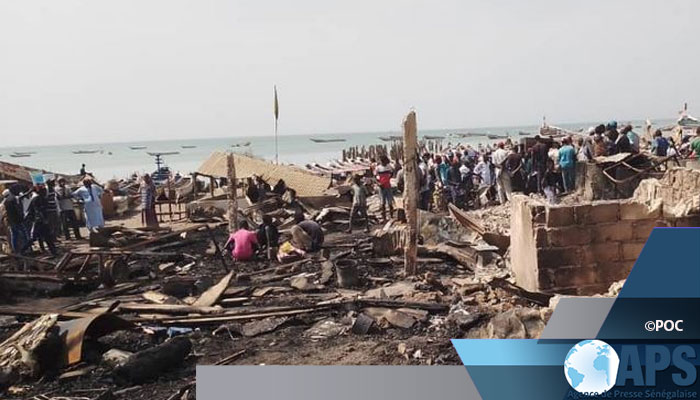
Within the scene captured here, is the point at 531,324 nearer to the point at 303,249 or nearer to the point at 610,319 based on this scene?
the point at 610,319

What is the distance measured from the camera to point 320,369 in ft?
9.55

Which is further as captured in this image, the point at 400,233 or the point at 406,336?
the point at 400,233

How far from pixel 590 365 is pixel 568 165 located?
457 inches

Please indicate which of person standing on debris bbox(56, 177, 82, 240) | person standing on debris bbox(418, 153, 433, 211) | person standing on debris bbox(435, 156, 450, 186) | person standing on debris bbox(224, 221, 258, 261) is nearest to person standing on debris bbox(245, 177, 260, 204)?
person standing on debris bbox(56, 177, 82, 240)

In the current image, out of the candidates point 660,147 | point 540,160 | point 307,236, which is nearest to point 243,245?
point 307,236

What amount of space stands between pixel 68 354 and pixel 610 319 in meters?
5.65

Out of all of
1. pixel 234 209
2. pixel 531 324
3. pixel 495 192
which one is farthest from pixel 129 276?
pixel 495 192

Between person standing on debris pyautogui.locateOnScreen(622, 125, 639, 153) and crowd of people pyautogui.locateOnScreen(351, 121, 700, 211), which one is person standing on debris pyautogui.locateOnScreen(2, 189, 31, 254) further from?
person standing on debris pyautogui.locateOnScreen(622, 125, 639, 153)

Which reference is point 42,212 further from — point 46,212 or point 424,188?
point 424,188

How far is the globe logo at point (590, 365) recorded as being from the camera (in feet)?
9.00

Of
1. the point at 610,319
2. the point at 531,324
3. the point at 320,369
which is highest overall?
the point at 610,319

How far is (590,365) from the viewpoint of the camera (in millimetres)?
2770

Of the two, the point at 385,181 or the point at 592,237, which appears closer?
the point at 592,237

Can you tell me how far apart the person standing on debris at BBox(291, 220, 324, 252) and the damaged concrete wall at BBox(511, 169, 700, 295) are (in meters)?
5.70
